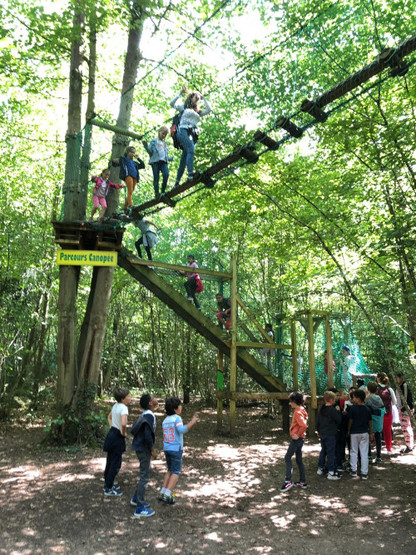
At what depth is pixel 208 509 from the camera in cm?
508

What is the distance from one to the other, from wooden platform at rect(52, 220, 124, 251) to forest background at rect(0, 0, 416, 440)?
7.02 feet

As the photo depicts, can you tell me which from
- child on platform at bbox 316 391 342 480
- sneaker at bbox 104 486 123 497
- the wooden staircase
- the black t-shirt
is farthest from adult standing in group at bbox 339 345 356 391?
sneaker at bbox 104 486 123 497

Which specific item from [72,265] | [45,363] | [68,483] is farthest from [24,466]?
[45,363]

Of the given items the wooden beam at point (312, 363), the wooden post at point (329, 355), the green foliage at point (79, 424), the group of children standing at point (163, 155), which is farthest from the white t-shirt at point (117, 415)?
the wooden post at point (329, 355)

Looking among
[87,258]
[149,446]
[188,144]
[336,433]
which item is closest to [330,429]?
[336,433]

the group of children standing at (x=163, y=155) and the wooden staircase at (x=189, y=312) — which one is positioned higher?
the group of children standing at (x=163, y=155)

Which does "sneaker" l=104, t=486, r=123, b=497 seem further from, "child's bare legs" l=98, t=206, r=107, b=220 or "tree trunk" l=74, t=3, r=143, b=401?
"child's bare legs" l=98, t=206, r=107, b=220

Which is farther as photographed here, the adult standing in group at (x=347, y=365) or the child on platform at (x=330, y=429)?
the adult standing in group at (x=347, y=365)

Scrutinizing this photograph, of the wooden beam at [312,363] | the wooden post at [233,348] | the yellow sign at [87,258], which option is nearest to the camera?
the yellow sign at [87,258]

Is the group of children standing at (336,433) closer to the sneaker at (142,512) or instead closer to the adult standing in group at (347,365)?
the sneaker at (142,512)

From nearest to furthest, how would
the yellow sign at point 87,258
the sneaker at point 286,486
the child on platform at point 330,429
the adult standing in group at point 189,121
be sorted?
the sneaker at point 286,486, the child on platform at point 330,429, the adult standing in group at point 189,121, the yellow sign at point 87,258

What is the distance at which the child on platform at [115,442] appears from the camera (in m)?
5.20

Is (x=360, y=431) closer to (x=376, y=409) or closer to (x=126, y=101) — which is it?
(x=376, y=409)

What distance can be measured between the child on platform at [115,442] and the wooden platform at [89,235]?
3777 millimetres
